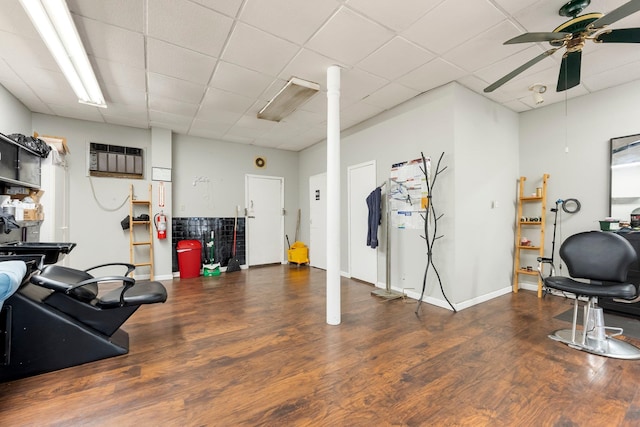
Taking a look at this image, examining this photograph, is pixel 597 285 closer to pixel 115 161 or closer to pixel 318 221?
pixel 318 221

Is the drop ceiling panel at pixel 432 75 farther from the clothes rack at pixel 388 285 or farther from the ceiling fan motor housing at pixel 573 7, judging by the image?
the clothes rack at pixel 388 285

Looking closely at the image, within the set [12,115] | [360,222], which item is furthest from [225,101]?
[360,222]

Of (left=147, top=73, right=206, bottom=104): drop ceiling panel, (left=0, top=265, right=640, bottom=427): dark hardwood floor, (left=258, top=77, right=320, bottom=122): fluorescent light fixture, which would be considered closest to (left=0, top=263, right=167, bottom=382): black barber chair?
(left=0, top=265, right=640, bottom=427): dark hardwood floor

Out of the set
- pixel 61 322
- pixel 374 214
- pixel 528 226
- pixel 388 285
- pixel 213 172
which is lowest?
pixel 388 285

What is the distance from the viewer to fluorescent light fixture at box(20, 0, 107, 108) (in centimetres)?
210

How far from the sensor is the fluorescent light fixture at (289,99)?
3461 millimetres

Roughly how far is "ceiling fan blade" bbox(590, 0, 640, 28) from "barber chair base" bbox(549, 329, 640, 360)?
2536mm

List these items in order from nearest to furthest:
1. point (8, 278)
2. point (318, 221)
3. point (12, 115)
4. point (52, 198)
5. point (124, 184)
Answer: point (8, 278) < point (12, 115) < point (52, 198) < point (124, 184) < point (318, 221)

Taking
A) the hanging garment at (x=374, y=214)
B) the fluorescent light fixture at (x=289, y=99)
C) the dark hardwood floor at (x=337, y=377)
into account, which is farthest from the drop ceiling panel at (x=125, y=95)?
the hanging garment at (x=374, y=214)

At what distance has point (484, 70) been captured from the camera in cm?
318

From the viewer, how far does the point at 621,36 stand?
82.0 inches

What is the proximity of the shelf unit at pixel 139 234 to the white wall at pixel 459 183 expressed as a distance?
412 cm

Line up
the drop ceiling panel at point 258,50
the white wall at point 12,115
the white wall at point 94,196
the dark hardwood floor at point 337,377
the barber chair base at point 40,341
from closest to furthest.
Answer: the dark hardwood floor at point 337,377 < the barber chair base at point 40,341 < the drop ceiling panel at point 258,50 < the white wall at point 12,115 < the white wall at point 94,196

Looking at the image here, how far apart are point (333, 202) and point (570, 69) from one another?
2.56 meters
